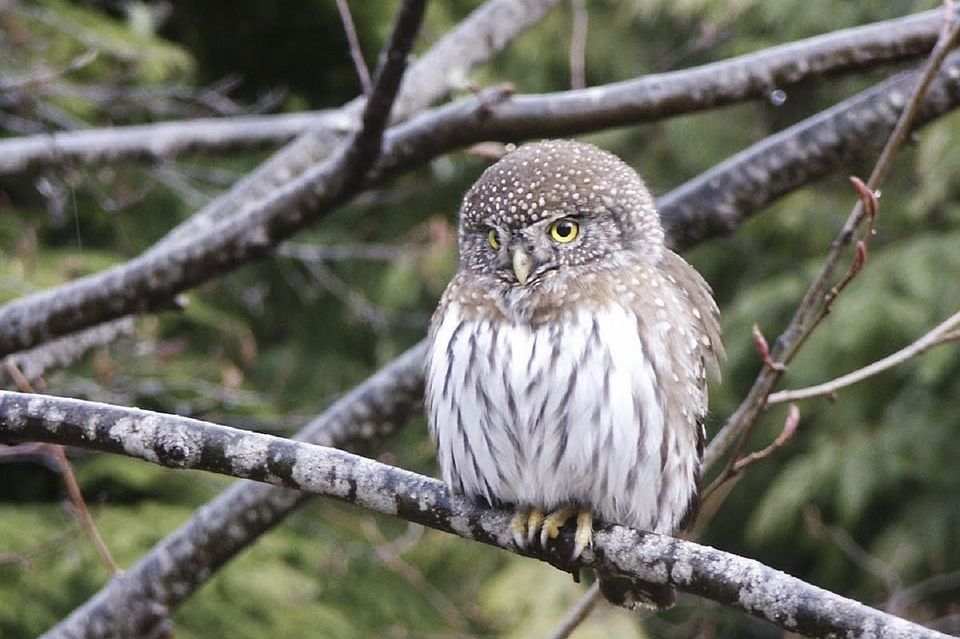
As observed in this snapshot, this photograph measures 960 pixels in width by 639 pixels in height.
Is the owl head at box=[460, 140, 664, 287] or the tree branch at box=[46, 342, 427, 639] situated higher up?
the owl head at box=[460, 140, 664, 287]

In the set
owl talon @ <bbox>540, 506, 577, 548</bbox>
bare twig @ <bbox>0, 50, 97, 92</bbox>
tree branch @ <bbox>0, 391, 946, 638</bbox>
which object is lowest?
owl talon @ <bbox>540, 506, 577, 548</bbox>

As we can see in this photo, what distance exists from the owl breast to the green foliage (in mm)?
2198

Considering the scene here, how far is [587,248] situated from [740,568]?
1.10 meters

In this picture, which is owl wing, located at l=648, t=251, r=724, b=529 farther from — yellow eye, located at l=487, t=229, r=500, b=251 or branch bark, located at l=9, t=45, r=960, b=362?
branch bark, located at l=9, t=45, r=960, b=362

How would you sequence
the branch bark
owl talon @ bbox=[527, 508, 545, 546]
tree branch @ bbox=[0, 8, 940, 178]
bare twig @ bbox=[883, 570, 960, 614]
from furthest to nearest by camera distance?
bare twig @ bbox=[883, 570, 960, 614] < tree branch @ bbox=[0, 8, 940, 178] < the branch bark < owl talon @ bbox=[527, 508, 545, 546]

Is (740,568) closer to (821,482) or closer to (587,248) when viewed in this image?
(587,248)

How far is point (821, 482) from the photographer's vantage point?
7.73m

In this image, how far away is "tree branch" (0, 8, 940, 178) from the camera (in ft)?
12.4

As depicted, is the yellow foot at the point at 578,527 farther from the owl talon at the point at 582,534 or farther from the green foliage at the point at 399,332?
the green foliage at the point at 399,332

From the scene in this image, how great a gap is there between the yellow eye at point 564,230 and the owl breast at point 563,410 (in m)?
0.21

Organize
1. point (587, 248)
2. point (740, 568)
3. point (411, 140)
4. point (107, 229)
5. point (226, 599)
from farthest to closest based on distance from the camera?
point (107, 229), point (226, 599), point (411, 140), point (587, 248), point (740, 568)

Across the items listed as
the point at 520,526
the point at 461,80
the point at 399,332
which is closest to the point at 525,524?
the point at 520,526

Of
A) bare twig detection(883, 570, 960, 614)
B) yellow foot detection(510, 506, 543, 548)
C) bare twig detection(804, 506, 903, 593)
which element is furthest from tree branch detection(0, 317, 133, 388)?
bare twig detection(883, 570, 960, 614)

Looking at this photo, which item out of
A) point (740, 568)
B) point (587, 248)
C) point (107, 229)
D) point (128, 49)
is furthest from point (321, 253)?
point (740, 568)
